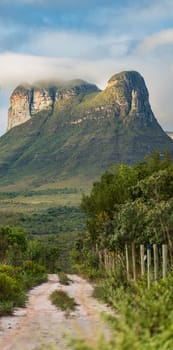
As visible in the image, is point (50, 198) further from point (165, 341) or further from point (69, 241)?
point (165, 341)

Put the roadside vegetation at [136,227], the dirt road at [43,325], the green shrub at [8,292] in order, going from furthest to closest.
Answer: the green shrub at [8,292]
the dirt road at [43,325]
the roadside vegetation at [136,227]

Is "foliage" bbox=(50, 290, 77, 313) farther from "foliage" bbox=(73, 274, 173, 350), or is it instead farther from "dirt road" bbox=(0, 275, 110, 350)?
"foliage" bbox=(73, 274, 173, 350)

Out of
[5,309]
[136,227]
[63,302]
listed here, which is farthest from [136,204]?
[5,309]

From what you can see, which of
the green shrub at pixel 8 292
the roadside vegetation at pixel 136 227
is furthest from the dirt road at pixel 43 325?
the roadside vegetation at pixel 136 227

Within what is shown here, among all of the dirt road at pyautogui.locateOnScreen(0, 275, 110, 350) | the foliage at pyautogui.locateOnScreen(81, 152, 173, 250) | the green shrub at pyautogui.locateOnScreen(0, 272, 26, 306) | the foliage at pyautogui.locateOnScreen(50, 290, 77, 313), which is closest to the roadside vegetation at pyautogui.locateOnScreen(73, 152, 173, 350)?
the foliage at pyautogui.locateOnScreen(81, 152, 173, 250)

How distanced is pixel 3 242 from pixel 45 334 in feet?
142

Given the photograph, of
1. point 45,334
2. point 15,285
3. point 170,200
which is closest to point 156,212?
point 170,200

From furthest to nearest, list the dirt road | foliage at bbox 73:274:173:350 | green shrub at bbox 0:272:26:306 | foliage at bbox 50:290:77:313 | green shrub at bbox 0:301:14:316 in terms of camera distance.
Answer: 1. green shrub at bbox 0:272:26:306
2. foliage at bbox 50:290:77:313
3. green shrub at bbox 0:301:14:316
4. the dirt road
5. foliage at bbox 73:274:173:350

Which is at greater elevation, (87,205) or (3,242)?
(87,205)

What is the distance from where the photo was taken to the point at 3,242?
58844 millimetres

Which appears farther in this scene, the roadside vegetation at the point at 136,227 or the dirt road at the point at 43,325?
the dirt road at the point at 43,325

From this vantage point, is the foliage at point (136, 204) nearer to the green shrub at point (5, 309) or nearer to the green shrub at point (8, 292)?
the green shrub at point (8, 292)

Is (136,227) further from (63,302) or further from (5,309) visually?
(5,309)

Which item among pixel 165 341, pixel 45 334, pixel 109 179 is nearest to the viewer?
pixel 165 341
